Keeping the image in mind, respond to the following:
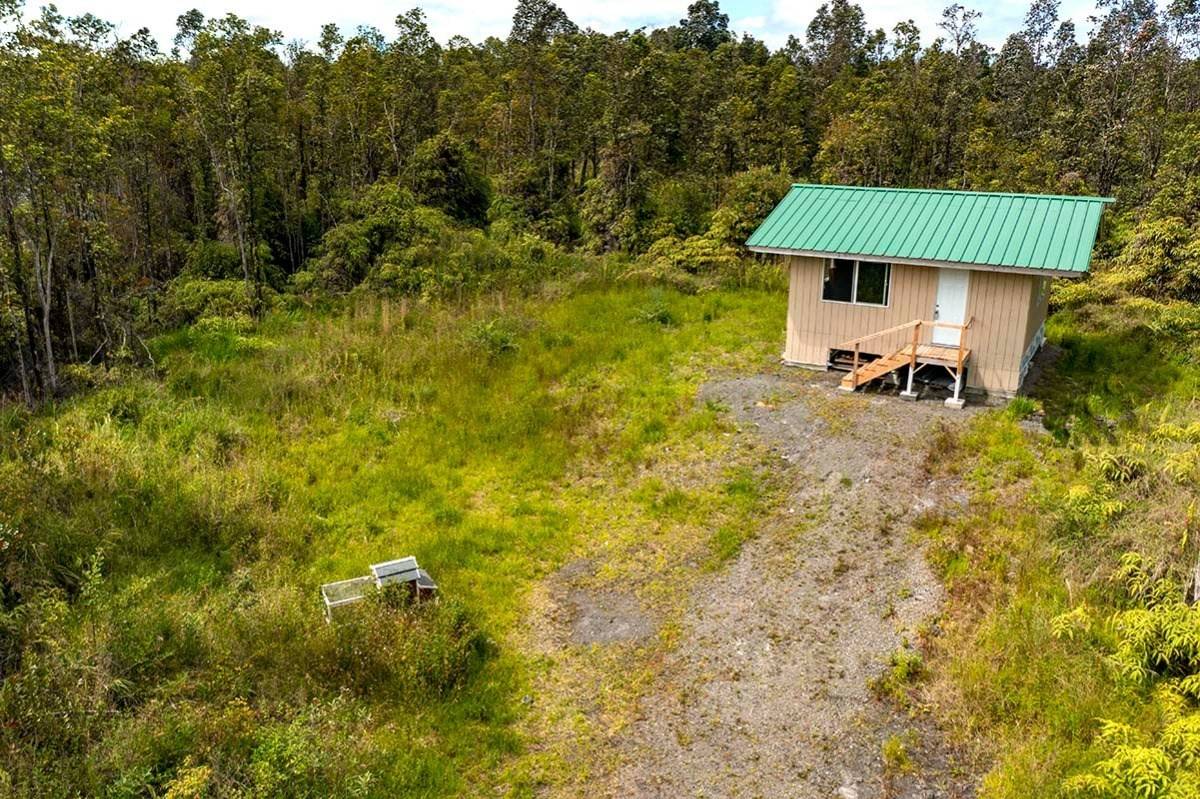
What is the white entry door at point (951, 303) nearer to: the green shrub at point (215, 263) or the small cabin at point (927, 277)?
the small cabin at point (927, 277)

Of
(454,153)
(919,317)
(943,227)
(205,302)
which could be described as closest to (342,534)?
(919,317)

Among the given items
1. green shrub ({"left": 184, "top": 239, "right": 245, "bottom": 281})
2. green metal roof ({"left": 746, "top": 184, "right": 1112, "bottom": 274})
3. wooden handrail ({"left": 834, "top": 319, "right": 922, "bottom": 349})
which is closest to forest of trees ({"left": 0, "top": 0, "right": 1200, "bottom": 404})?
green shrub ({"left": 184, "top": 239, "right": 245, "bottom": 281})

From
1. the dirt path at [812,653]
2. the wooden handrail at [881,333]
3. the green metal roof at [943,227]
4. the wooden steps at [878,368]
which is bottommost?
the dirt path at [812,653]

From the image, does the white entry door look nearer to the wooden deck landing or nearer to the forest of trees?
the wooden deck landing

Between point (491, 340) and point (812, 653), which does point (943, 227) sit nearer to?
point (491, 340)

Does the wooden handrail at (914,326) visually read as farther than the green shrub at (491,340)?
No

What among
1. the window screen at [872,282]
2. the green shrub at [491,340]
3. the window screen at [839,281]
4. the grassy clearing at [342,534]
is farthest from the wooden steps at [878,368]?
the green shrub at [491,340]
